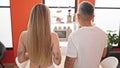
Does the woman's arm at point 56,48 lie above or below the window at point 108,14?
below

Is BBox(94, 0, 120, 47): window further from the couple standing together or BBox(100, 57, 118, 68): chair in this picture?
the couple standing together

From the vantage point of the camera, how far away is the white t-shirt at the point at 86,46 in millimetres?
1644

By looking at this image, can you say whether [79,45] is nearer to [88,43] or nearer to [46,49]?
[88,43]

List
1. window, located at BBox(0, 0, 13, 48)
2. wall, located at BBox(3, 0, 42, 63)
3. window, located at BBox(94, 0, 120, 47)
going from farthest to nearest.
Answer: window, located at BBox(94, 0, 120, 47) → window, located at BBox(0, 0, 13, 48) → wall, located at BBox(3, 0, 42, 63)

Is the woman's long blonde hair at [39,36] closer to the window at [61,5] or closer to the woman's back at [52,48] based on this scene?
the woman's back at [52,48]

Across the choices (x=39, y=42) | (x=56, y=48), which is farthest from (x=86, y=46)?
(x=39, y=42)

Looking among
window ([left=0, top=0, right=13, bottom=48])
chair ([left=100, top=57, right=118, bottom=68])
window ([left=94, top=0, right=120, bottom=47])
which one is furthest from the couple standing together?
window ([left=94, top=0, right=120, bottom=47])

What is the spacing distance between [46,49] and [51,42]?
0.08 m

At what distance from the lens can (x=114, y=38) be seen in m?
3.93

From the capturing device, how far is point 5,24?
13.2ft

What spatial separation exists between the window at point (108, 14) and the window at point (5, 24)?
1.94 meters

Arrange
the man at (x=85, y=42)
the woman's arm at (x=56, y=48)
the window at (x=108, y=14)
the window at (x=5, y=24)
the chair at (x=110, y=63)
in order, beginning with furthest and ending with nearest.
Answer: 1. the window at (x=108, y=14)
2. the window at (x=5, y=24)
3. the chair at (x=110, y=63)
4. the woman's arm at (x=56, y=48)
5. the man at (x=85, y=42)

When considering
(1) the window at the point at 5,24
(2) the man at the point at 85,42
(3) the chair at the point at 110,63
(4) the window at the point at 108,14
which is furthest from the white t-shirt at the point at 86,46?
(1) the window at the point at 5,24

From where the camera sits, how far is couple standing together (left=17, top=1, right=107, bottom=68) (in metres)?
1.65
